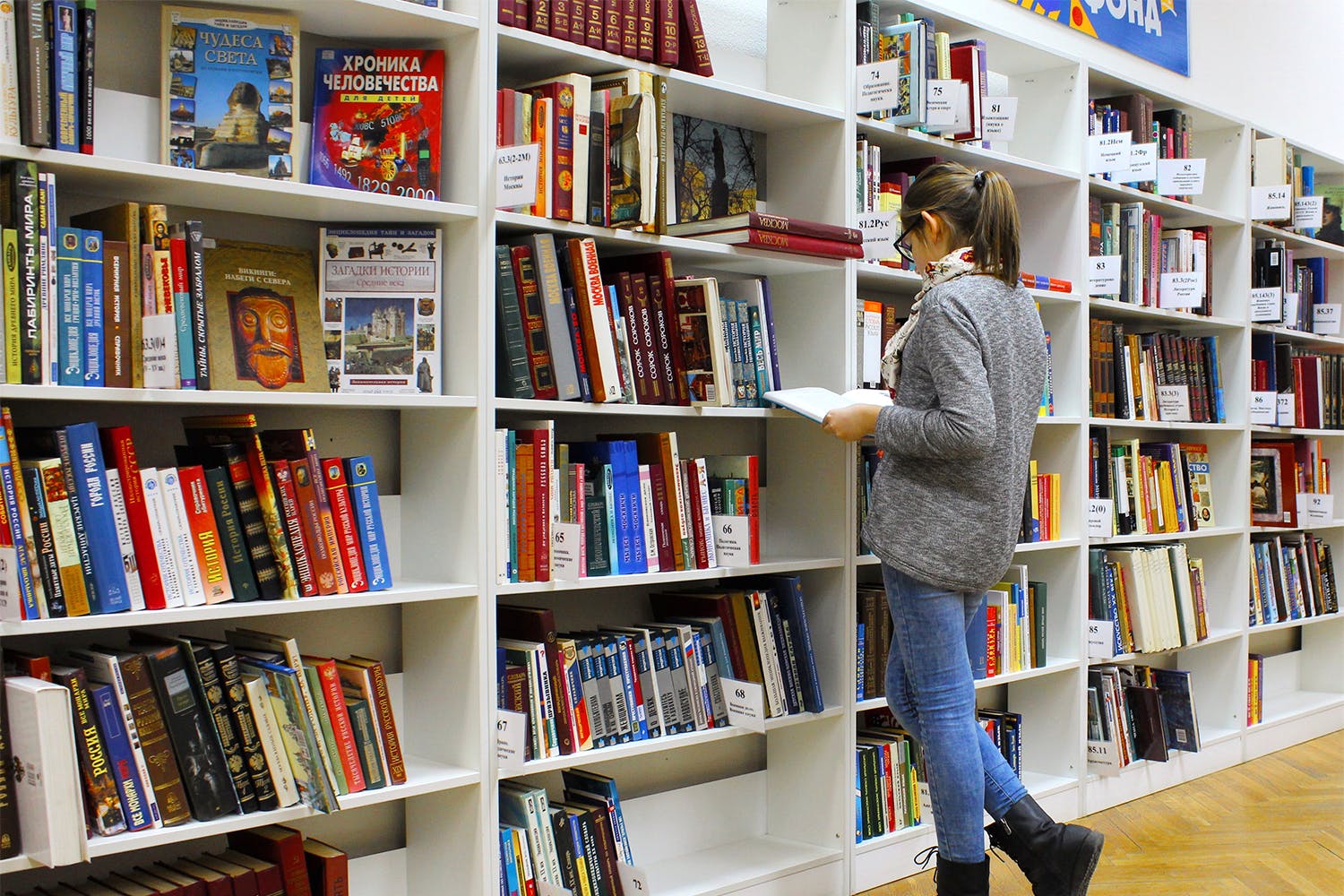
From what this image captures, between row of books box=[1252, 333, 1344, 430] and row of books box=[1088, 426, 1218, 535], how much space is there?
39 cm

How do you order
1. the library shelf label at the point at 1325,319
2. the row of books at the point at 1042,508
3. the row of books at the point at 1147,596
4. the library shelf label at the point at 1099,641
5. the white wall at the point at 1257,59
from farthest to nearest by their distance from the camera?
the library shelf label at the point at 1325,319, the white wall at the point at 1257,59, the row of books at the point at 1147,596, the library shelf label at the point at 1099,641, the row of books at the point at 1042,508

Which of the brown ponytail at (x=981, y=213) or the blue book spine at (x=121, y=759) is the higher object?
the brown ponytail at (x=981, y=213)

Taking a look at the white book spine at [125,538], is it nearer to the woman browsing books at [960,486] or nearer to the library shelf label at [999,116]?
the woman browsing books at [960,486]

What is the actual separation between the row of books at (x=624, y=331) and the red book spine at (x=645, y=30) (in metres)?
0.40

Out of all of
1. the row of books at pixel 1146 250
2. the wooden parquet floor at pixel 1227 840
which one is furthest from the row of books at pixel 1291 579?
the row of books at pixel 1146 250

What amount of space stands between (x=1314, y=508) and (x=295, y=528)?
3.96 metres

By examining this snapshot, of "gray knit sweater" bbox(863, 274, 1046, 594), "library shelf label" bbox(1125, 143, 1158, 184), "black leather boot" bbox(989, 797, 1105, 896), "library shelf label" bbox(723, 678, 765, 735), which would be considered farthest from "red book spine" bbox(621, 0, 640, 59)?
"library shelf label" bbox(1125, 143, 1158, 184)

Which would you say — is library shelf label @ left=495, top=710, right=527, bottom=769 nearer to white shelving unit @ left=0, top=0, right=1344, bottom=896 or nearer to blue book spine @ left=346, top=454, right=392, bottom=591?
white shelving unit @ left=0, top=0, right=1344, bottom=896

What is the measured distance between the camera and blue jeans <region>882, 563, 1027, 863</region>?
2.31 metres

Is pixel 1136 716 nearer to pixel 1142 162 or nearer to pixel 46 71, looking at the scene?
pixel 1142 162

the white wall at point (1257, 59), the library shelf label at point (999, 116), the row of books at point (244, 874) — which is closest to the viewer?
the row of books at point (244, 874)

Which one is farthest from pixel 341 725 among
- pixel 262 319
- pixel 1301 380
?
pixel 1301 380

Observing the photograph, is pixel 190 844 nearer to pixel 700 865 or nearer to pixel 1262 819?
pixel 700 865

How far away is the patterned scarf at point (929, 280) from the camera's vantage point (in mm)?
2371
